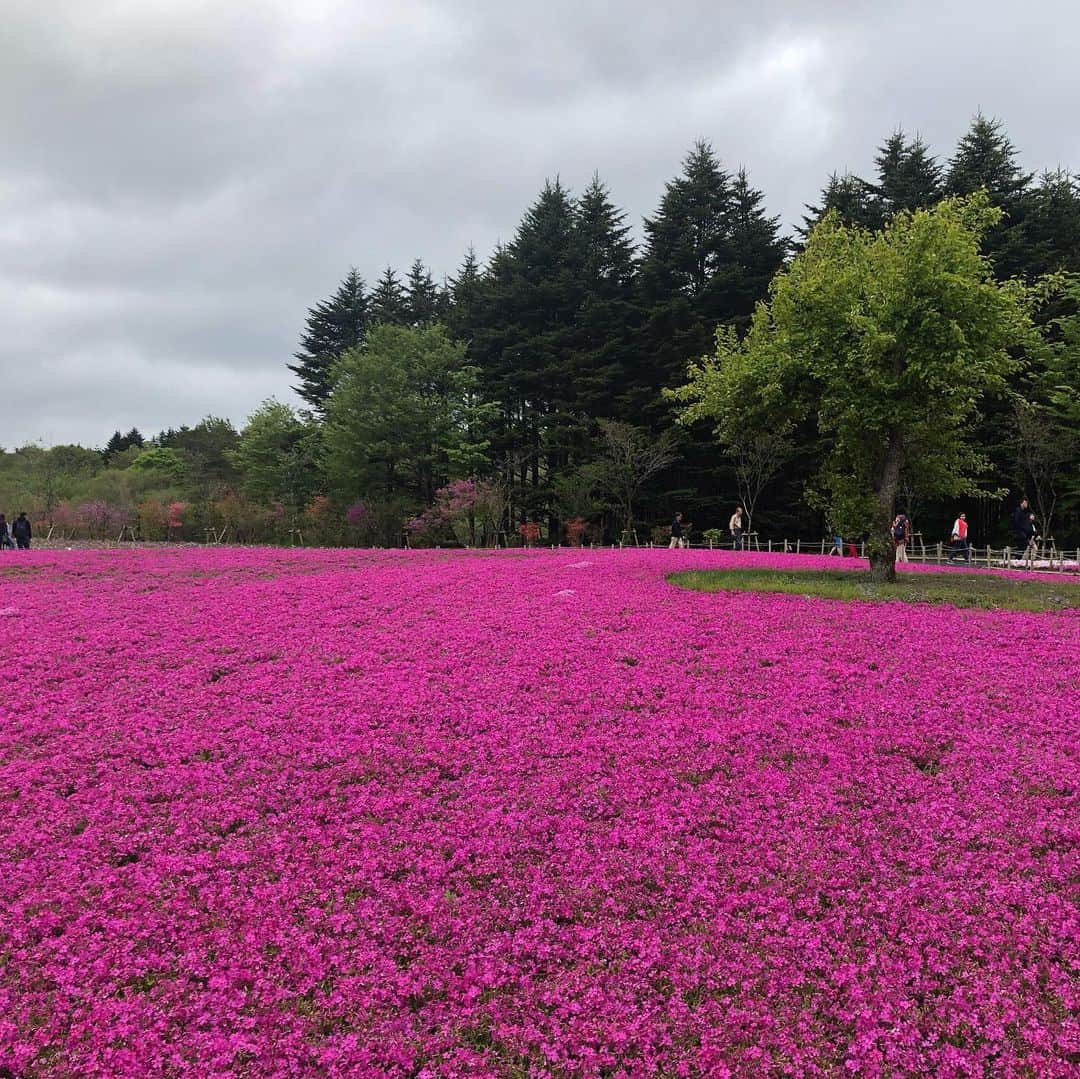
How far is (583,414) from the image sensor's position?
41.1 meters

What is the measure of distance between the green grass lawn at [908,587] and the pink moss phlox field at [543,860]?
3.59 meters

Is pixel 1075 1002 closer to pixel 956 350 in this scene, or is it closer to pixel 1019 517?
pixel 956 350

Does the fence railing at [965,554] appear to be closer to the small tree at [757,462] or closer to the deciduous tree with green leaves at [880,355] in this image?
the small tree at [757,462]

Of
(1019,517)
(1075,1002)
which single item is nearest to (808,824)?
(1075,1002)

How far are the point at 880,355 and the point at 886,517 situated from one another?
3535 mm

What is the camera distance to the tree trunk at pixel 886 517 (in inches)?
595

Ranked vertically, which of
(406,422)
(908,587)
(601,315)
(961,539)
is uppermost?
(601,315)

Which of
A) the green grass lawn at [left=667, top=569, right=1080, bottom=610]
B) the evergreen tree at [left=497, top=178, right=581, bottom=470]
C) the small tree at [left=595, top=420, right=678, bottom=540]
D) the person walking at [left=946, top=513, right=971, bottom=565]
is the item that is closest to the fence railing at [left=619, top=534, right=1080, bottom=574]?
the person walking at [left=946, top=513, right=971, bottom=565]

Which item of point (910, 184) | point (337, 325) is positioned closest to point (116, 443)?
point (337, 325)

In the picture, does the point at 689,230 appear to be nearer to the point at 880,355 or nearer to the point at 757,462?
the point at 757,462

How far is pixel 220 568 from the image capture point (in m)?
17.6

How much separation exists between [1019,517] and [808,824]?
22.9m

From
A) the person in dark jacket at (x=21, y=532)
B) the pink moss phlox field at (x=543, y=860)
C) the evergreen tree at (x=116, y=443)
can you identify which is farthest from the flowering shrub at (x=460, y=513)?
the evergreen tree at (x=116, y=443)

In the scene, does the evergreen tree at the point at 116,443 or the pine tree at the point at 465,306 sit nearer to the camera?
the pine tree at the point at 465,306
